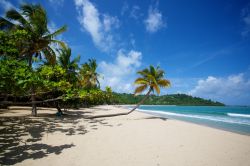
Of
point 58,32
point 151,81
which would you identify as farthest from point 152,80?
point 58,32

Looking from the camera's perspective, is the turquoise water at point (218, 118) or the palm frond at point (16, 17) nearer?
the palm frond at point (16, 17)

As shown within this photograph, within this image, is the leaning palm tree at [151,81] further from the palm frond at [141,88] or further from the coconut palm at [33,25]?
the coconut palm at [33,25]

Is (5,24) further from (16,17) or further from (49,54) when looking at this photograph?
(49,54)

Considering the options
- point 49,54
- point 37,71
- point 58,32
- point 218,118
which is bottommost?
point 218,118

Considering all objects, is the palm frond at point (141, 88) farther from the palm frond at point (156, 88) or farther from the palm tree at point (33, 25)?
the palm tree at point (33, 25)

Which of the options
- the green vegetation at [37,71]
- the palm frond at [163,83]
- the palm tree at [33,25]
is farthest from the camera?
the palm frond at [163,83]

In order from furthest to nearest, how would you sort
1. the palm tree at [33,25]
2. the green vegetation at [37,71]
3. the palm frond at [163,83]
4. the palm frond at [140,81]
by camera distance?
the palm frond at [140,81] → the palm frond at [163,83] → the palm tree at [33,25] → the green vegetation at [37,71]

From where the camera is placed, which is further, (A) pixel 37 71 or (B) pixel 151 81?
(B) pixel 151 81

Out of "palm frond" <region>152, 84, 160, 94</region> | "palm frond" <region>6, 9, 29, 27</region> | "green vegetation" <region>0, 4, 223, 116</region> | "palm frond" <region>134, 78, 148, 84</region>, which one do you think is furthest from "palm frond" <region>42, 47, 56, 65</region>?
"palm frond" <region>152, 84, 160, 94</region>

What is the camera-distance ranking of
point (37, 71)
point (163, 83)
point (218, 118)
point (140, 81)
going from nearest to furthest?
point (37, 71)
point (163, 83)
point (140, 81)
point (218, 118)

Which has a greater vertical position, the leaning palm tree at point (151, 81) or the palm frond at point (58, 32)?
the palm frond at point (58, 32)

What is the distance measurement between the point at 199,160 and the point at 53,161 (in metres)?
4.01

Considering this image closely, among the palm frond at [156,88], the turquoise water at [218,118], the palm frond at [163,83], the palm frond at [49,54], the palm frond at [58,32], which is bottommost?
the turquoise water at [218,118]

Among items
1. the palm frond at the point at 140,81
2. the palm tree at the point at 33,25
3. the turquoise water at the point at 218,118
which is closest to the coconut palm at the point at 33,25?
the palm tree at the point at 33,25
